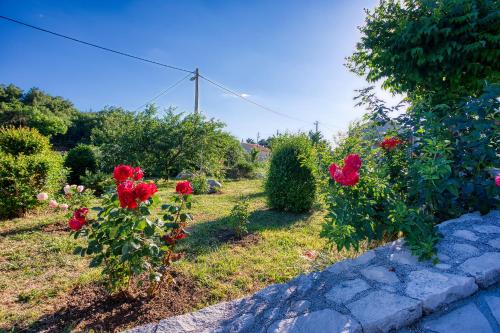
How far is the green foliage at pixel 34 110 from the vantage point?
2234 cm

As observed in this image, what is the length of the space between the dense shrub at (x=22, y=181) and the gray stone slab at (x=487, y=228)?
6.13 m

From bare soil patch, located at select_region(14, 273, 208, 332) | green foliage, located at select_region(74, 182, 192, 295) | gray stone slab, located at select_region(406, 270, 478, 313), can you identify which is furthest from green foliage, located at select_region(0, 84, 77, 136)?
gray stone slab, located at select_region(406, 270, 478, 313)

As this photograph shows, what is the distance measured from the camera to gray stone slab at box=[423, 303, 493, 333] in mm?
1149

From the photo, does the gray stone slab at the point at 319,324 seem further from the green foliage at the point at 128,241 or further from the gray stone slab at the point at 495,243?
the gray stone slab at the point at 495,243

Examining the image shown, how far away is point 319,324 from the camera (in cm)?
121

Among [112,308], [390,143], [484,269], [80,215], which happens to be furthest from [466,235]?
[80,215]

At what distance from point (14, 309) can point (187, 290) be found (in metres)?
1.23

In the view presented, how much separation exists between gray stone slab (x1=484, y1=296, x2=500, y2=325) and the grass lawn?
38.6 inches

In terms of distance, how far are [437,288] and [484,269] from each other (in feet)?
1.30

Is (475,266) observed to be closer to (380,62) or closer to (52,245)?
(380,62)

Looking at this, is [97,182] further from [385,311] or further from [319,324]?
[385,311]

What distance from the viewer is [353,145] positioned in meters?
2.32

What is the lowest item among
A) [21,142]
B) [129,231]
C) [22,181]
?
[129,231]

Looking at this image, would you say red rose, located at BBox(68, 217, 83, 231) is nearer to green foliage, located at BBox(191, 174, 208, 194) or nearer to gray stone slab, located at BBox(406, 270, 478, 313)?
gray stone slab, located at BBox(406, 270, 478, 313)
